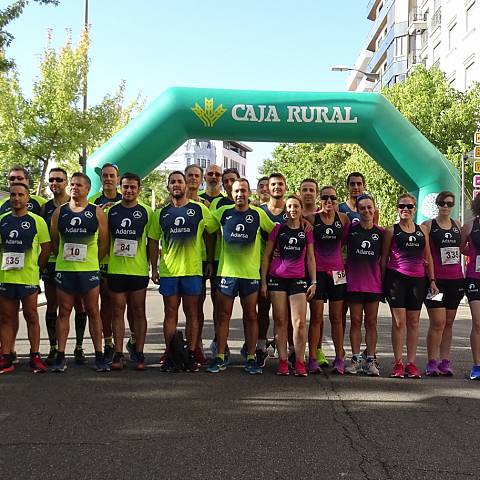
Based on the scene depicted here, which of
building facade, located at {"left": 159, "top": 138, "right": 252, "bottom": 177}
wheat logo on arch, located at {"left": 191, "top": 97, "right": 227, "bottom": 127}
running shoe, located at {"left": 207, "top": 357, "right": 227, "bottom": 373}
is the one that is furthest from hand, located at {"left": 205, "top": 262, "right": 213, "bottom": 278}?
building facade, located at {"left": 159, "top": 138, "right": 252, "bottom": 177}

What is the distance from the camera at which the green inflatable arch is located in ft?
36.3

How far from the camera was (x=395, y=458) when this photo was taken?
4.09 metres

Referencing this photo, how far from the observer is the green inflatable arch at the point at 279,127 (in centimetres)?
1105

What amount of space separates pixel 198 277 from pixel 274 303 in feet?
2.75

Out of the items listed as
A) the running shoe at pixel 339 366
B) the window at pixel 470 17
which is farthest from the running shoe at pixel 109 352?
the window at pixel 470 17

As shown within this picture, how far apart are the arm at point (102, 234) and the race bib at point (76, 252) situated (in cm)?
22

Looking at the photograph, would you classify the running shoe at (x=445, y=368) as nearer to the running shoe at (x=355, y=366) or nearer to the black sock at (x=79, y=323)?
the running shoe at (x=355, y=366)

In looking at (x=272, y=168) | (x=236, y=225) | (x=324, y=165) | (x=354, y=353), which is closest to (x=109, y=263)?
(x=236, y=225)

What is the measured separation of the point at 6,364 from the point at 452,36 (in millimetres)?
34920

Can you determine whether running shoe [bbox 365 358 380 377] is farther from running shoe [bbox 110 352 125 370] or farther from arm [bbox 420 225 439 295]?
running shoe [bbox 110 352 125 370]

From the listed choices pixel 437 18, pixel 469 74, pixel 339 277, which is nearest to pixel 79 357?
pixel 339 277

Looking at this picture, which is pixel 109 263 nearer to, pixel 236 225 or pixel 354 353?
pixel 236 225

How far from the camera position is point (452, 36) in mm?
36188

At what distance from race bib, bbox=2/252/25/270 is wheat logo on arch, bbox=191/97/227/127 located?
5344 mm
